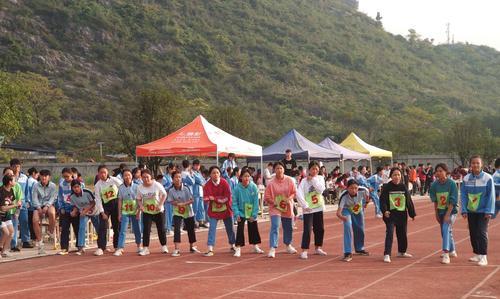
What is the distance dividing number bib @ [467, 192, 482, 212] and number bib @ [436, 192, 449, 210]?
0.44 metres

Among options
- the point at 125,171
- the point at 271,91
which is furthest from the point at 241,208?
the point at 271,91

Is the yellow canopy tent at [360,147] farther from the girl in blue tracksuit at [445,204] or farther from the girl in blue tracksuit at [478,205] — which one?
the girl in blue tracksuit at [478,205]

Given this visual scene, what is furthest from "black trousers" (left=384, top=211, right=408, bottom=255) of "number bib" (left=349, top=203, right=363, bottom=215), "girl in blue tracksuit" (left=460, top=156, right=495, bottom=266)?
"girl in blue tracksuit" (left=460, top=156, right=495, bottom=266)

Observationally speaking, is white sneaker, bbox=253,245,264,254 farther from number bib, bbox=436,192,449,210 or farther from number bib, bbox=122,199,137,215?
number bib, bbox=436,192,449,210

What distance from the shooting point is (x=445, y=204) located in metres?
12.2

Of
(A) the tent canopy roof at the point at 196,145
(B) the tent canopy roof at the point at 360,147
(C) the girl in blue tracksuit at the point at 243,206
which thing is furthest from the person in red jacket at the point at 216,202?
(B) the tent canopy roof at the point at 360,147

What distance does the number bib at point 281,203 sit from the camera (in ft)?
43.9

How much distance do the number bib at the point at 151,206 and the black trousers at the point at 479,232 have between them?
5861 mm

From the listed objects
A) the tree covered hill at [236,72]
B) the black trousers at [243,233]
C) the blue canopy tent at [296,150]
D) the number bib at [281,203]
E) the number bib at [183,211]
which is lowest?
the black trousers at [243,233]

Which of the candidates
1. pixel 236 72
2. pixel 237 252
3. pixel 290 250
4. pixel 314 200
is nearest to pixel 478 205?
pixel 314 200

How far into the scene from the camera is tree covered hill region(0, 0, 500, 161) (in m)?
68.4

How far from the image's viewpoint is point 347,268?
11.6m

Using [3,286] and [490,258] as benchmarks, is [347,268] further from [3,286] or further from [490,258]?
[3,286]

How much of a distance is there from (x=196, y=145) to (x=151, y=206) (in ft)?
27.2
